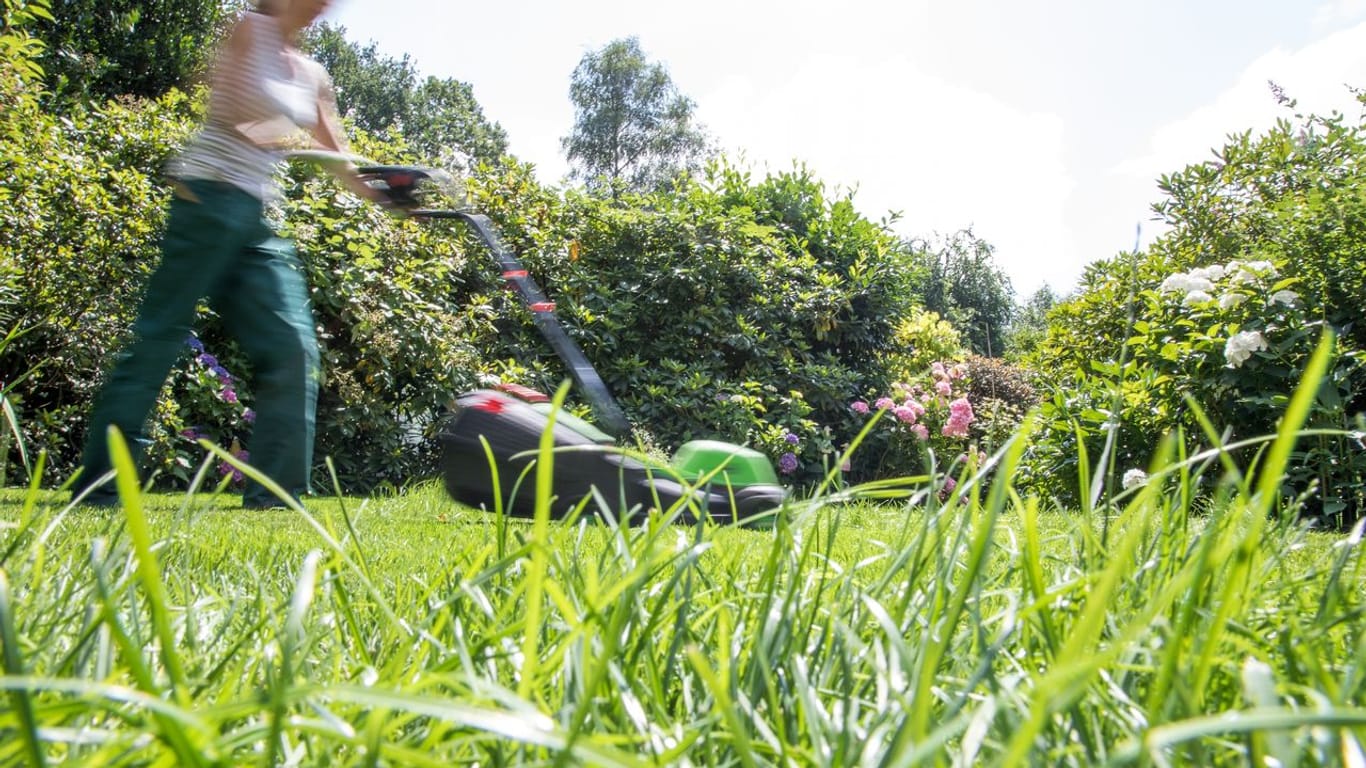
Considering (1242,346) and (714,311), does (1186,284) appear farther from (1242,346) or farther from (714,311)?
(714,311)

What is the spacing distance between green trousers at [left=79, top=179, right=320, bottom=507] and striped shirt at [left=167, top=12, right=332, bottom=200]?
0.23 feet

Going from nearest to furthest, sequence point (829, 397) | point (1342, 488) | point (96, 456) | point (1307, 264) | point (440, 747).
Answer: point (440, 747)
point (96, 456)
point (1342, 488)
point (1307, 264)
point (829, 397)

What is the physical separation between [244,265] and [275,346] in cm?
32

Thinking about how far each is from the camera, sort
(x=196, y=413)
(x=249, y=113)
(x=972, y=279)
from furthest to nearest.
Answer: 1. (x=972, y=279)
2. (x=196, y=413)
3. (x=249, y=113)

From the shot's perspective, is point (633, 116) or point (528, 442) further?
point (633, 116)

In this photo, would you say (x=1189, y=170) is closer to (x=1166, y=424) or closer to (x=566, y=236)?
(x=1166, y=424)

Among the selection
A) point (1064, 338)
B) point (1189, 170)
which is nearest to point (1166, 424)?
point (1064, 338)

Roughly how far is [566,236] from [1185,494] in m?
8.17

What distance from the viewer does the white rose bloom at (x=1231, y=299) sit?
4648mm

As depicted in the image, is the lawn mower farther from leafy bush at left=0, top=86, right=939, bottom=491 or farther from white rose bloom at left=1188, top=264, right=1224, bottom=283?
white rose bloom at left=1188, top=264, right=1224, bottom=283

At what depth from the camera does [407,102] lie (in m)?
39.5

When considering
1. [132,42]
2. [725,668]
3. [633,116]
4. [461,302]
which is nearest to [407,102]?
[633,116]

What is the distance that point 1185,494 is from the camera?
0.85m

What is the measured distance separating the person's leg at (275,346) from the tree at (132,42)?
44.7ft
